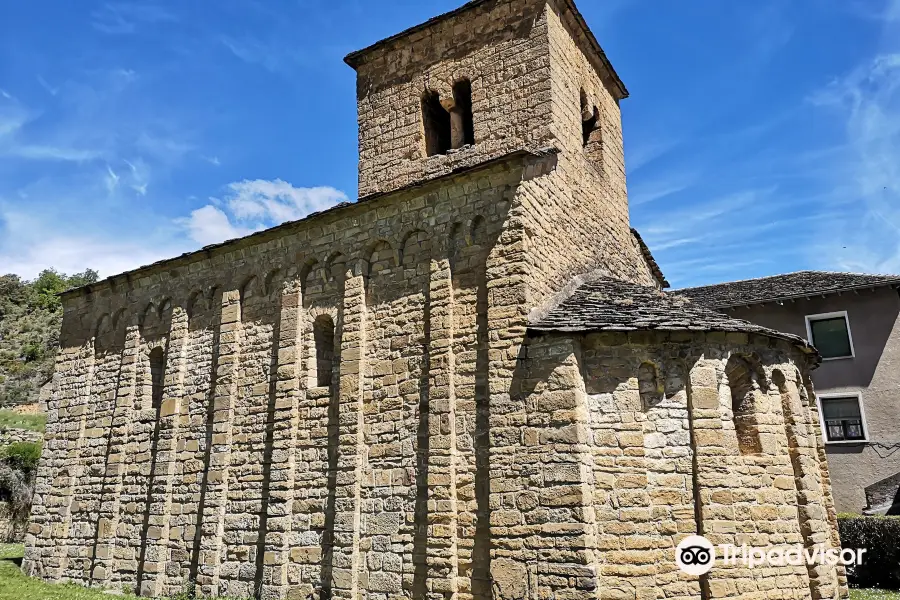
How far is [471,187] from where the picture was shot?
359 inches

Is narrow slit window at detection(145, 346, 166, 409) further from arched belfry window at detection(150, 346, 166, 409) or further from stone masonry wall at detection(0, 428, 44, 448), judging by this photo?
stone masonry wall at detection(0, 428, 44, 448)

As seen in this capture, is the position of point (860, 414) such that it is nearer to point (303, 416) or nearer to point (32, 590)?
point (303, 416)

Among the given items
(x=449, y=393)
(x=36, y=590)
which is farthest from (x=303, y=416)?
(x=36, y=590)

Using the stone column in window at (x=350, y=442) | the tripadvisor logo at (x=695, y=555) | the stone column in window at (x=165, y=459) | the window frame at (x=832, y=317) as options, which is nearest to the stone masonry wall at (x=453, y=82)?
the stone column in window at (x=350, y=442)

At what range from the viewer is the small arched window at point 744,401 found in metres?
8.02

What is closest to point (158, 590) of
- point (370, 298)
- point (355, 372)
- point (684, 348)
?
point (355, 372)

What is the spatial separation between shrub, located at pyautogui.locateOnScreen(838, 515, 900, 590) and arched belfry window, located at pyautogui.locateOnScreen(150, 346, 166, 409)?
13524mm

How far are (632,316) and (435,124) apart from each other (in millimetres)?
5642

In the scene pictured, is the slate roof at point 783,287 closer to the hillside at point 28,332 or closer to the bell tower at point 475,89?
the bell tower at point 475,89

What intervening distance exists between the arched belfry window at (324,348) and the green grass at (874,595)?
8993 mm

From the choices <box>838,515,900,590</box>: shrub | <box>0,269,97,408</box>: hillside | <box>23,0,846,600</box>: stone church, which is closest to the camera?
<box>23,0,846,600</box>: stone church

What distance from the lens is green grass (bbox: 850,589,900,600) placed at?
34.3 ft

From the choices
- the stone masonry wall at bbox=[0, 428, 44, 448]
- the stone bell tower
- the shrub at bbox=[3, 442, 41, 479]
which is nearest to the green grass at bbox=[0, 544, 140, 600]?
the stone bell tower

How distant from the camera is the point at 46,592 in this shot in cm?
1091
